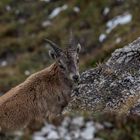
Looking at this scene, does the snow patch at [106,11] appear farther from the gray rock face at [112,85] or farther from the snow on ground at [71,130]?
the snow on ground at [71,130]

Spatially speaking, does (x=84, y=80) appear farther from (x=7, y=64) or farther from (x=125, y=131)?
(x=7, y=64)

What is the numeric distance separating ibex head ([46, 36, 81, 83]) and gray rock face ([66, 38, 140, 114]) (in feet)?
5.98

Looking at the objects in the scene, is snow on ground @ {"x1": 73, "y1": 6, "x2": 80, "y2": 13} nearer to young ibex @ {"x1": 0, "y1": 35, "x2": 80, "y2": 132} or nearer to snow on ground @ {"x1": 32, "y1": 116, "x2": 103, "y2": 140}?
young ibex @ {"x1": 0, "y1": 35, "x2": 80, "y2": 132}

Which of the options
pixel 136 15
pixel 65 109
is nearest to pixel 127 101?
pixel 65 109

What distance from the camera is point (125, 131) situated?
12.0m

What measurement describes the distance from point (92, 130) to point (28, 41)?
41.8 m

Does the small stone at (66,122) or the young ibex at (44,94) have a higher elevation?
the young ibex at (44,94)

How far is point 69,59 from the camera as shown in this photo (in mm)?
18391

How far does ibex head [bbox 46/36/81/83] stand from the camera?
714 inches

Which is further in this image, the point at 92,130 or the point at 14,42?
the point at 14,42

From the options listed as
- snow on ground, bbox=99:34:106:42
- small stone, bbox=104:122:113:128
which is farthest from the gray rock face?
snow on ground, bbox=99:34:106:42

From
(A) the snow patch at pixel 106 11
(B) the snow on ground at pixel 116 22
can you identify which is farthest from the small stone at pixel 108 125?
(A) the snow patch at pixel 106 11

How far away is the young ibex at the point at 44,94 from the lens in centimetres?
1738

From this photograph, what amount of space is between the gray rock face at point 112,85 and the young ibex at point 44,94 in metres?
1.74
